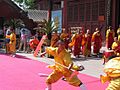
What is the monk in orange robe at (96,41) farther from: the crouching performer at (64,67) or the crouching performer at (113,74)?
the crouching performer at (113,74)

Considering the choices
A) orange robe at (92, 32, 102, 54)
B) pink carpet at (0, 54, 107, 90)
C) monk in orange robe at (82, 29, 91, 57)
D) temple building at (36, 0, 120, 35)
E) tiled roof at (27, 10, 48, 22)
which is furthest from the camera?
tiled roof at (27, 10, 48, 22)

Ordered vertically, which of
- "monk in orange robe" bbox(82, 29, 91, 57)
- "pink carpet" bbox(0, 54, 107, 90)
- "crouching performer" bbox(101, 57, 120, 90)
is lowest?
"pink carpet" bbox(0, 54, 107, 90)

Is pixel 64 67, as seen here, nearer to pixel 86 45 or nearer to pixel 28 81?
pixel 28 81

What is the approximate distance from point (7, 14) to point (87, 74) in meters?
15.0

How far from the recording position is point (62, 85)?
10.0 m

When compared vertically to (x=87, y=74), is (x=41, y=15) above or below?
above

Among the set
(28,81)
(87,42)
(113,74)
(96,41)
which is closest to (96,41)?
(96,41)

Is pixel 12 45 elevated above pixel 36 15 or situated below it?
below

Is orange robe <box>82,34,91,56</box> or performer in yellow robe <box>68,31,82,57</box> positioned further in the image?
orange robe <box>82,34,91,56</box>

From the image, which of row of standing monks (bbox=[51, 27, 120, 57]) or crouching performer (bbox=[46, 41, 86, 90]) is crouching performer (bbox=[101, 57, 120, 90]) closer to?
crouching performer (bbox=[46, 41, 86, 90])

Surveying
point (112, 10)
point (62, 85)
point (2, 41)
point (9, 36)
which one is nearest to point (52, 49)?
point (62, 85)

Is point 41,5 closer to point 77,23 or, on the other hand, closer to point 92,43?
point 77,23

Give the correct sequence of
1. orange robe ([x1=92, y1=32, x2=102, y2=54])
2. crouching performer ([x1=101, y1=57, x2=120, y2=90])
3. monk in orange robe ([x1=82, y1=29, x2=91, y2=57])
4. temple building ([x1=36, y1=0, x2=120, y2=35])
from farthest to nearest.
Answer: temple building ([x1=36, y1=0, x2=120, y2=35]) < monk in orange robe ([x1=82, y1=29, x2=91, y2=57]) < orange robe ([x1=92, y1=32, x2=102, y2=54]) < crouching performer ([x1=101, y1=57, x2=120, y2=90])

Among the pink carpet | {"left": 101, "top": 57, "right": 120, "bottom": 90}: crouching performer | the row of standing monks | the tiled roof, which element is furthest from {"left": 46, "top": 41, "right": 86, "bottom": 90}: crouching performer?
the tiled roof
